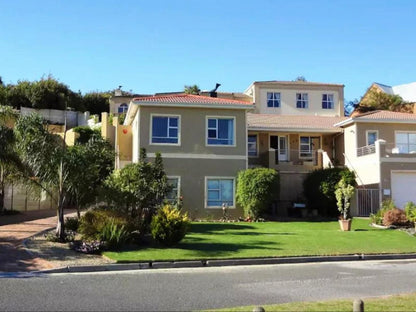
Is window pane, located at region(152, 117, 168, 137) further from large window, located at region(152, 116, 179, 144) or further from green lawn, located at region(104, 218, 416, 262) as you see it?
green lawn, located at region(104, 218, 416, 262)

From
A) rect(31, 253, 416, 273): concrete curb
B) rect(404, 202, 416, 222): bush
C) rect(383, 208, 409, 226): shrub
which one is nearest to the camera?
rect(31, 253, 416, 273): concrete curb

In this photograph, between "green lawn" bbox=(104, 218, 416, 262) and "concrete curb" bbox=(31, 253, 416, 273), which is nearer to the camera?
"concrete curb" bbox=(31, 253, 416, 273)

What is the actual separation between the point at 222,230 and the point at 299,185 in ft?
37.5

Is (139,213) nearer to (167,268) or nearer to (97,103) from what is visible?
(167,268)

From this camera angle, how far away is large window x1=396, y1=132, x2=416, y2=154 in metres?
30.7

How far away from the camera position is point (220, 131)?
26.7 meters

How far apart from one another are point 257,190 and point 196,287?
14554 millimetres

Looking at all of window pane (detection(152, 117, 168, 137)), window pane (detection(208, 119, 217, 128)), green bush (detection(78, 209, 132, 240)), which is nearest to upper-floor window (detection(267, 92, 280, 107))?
window pane (detection(208, 119, 217, 128))

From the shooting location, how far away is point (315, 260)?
47.8 feet

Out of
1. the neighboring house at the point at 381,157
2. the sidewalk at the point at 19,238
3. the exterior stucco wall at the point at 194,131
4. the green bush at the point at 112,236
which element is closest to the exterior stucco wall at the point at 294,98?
the neighboring house at the point at 381,157

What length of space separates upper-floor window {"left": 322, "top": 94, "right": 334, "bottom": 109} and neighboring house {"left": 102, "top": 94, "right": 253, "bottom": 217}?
19.3 m

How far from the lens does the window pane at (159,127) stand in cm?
2611

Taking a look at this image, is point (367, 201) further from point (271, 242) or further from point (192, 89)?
point (192, 89)

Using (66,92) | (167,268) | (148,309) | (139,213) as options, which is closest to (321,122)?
(139,213)
